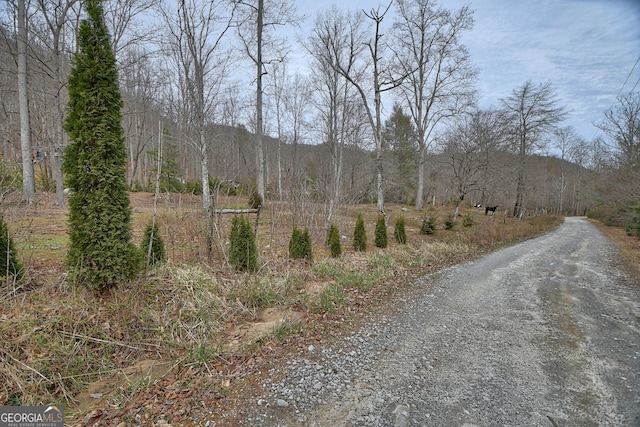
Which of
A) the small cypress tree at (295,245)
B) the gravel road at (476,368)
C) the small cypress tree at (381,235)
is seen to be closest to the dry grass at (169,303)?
the small cypress tree at (295,245)

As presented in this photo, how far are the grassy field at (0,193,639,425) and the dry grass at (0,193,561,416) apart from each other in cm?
1

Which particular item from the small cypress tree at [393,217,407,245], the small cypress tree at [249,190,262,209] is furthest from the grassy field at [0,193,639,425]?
the small cypress tree at [393,217,407,245]

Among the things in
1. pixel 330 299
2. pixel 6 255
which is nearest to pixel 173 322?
pixel 330 299

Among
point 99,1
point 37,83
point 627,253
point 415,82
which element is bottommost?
point 627,253

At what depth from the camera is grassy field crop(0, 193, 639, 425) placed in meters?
2.45

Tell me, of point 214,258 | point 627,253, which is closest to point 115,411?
point 214,258

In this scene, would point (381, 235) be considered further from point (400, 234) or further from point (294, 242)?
point (294, 242)

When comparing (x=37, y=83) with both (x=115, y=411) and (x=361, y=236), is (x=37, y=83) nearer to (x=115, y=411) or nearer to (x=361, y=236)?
(x=361, y=236)

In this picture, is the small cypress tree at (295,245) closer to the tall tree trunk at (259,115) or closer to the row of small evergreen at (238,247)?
the row of small evergreen at (238,247)

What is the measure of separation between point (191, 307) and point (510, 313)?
482 cm

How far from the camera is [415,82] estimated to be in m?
18.8

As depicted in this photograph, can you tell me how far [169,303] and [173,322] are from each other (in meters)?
0.36

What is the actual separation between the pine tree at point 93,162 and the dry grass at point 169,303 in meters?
0.42

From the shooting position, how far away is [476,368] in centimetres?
290
